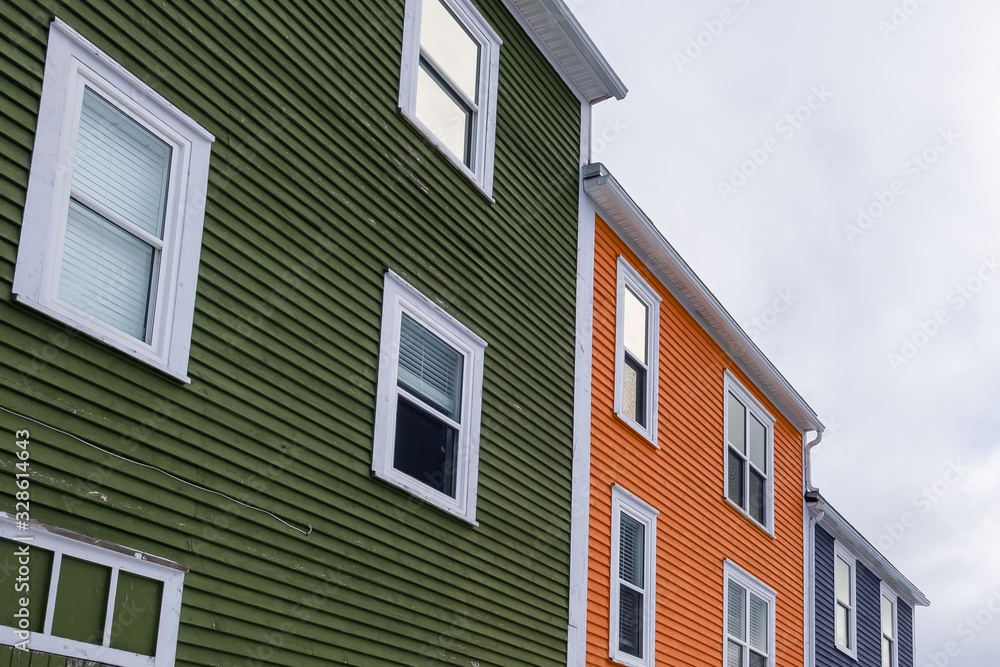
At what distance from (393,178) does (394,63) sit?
106cm

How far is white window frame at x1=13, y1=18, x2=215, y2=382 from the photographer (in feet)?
21.0

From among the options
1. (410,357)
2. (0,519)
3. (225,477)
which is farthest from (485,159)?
(0,519)

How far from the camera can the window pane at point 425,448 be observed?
957cm

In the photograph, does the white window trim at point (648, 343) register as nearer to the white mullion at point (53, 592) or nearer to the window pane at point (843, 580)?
the white mullion at point (53, 592)

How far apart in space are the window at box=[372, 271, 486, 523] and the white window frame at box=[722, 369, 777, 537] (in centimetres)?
780

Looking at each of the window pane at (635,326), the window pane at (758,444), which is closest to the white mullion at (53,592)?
the window pane at (635,326)

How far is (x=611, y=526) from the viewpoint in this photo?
43.2ft

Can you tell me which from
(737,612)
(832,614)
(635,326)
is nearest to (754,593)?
(737,612)

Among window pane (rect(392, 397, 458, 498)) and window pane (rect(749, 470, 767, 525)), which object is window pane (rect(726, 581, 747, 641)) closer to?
window pane (rect(749, 470, 767, 525))

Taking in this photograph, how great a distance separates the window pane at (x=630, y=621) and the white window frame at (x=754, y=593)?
3.08m

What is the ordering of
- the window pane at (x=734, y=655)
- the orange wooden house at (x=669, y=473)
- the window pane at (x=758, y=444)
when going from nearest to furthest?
the orange wooden house at (x=669, y=473)
the window pane at (x=734, y=655)
the window pane at (x=758, y=444)

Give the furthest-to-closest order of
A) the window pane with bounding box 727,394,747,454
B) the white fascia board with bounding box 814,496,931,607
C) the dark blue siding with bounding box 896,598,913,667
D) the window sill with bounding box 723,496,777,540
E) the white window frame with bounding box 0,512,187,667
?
the dark blue siding with bounding box 896,598,913,667 → the white fascia board with bounding box 814,496,931,607 → the window pane with bounding box 727,394,747,454 → the window sill with bounding box 723,496,777,540 → the white window frame with bounding box 0,512,187,667

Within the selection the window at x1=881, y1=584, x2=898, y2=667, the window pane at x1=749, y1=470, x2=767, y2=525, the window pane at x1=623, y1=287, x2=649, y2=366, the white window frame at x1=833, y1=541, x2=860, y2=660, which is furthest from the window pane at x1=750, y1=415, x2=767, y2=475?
the window at x1=881, y1=584, x2=898, y2=667

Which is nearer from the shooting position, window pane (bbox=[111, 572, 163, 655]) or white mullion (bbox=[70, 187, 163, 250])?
window pane (bbox=[111, 572, 163, 655])
